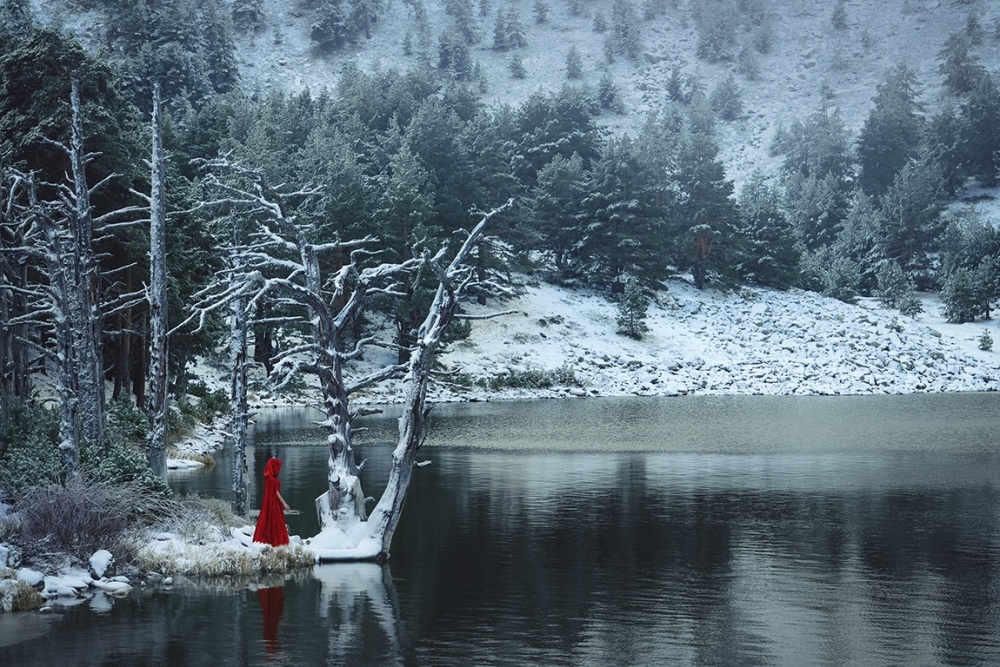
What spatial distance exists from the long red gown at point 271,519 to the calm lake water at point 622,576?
3.23 ft

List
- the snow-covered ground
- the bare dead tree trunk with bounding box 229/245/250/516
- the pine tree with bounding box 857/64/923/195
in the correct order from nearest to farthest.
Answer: the bare dead tree trunk with bounding box 229/245/250/516
the snow-covered ground
the pine tree with bounding box 857/64/923/195

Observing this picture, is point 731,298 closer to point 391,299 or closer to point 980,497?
point 391,299

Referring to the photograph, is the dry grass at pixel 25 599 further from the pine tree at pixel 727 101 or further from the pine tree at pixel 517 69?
the pine tree at pixel 517 69

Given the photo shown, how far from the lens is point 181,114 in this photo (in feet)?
359

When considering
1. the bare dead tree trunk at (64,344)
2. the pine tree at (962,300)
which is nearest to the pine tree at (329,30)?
the pine tree at (962,300)

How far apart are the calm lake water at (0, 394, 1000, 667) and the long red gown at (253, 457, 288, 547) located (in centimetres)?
99

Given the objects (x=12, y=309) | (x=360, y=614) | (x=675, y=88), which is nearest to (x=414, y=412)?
(x=360, y=614)

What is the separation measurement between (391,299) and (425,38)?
13173 centimetres

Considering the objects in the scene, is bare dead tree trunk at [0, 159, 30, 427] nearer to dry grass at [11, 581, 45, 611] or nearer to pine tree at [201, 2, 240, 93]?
dry grass at [11, 581, 45, 611]

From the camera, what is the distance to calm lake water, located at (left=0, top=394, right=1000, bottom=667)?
14.2m

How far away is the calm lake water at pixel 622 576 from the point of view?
14172mm

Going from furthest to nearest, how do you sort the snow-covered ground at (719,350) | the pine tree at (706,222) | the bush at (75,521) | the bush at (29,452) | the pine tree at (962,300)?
the pine tree at (706,222) → the pine tree at (962,300) → the snow-covered ground at (719,350) → the bush at (29,452) → the bush at (75,521)

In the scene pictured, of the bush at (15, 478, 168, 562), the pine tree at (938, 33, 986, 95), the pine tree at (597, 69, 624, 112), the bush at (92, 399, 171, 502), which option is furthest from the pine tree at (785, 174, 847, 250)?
the bush at (15, 478, 168, 562)

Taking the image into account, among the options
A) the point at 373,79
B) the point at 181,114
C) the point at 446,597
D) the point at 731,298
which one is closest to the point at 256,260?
the point at 446,597
